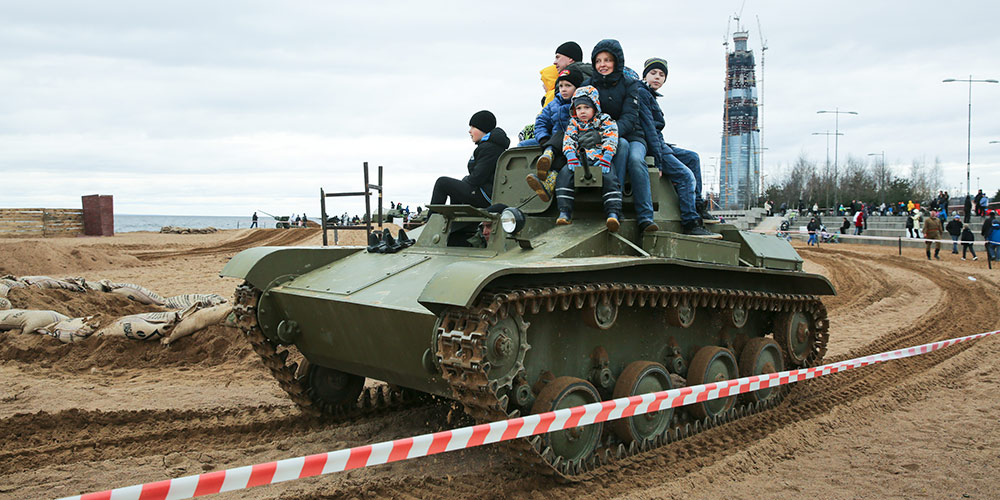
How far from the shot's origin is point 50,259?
19.6 meters

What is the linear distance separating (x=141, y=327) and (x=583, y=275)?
7319 mm

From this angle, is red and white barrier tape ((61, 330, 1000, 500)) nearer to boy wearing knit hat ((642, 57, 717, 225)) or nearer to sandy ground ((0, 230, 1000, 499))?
sandy ground ((0, 230, 1000, 499))

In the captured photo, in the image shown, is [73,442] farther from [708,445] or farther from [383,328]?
[708,445]

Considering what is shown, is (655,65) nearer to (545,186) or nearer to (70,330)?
(545,186)

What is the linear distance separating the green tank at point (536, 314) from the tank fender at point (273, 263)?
14 mm

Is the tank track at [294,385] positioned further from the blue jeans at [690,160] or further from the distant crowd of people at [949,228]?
the distant crowd of people at [949,228]

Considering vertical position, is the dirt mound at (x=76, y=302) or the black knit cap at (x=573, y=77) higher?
the black knit cap at (x=573, y=77)

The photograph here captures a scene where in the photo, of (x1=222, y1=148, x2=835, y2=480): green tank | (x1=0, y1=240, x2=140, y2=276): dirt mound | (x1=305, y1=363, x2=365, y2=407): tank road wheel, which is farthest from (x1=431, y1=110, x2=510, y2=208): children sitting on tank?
(x1=0, y1=240, x2=140, y2=276): dirt mound

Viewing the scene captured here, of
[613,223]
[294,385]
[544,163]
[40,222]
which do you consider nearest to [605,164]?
[544,163]

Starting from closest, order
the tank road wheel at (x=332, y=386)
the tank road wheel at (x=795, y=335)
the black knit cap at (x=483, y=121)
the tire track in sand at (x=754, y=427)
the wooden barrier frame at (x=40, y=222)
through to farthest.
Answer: the tire track in sand at (x=754, y=427), the tank road wheel at (x=332, y=386), the tank road wheel at (x=795, y=335), the black knit cap at (x=483, y=121), the wooden barrier frame at (x=40, y=222)

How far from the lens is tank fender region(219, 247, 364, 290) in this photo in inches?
277

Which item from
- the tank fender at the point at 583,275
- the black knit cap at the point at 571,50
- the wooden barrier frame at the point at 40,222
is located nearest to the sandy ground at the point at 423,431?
the tank fender at the point at 583,275

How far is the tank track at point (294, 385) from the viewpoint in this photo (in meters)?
7.00

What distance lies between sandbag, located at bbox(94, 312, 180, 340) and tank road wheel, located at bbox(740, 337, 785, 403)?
7.68m
